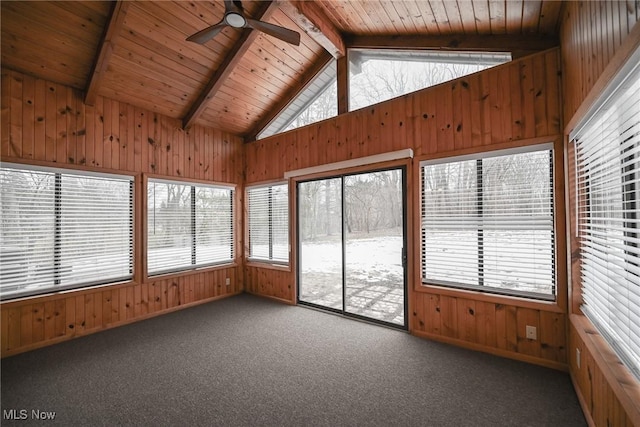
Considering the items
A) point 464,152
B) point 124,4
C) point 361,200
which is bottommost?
point 361,200

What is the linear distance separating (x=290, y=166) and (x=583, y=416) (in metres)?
3.98

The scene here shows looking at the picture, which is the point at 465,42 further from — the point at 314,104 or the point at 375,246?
the point at 375,246

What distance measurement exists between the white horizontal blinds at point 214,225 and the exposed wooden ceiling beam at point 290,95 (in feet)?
3.92

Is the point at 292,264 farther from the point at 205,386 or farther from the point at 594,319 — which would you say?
the point at 594,319

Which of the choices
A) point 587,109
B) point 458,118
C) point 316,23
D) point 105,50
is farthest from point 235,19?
point 587,109

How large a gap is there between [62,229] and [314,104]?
362 centimetres

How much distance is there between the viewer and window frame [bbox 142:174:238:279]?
12.7ft

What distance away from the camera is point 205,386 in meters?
2.21

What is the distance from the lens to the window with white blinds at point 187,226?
13.1 ft

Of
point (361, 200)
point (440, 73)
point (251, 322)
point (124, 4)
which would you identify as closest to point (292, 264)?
point (251, 322)

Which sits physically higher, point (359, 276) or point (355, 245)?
point (355, 245)

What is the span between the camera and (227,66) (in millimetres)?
3609

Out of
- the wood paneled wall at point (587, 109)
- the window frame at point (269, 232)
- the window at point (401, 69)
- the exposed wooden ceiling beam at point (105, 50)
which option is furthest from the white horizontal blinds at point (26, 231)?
the wood paneled wall at point (587, 109)
